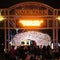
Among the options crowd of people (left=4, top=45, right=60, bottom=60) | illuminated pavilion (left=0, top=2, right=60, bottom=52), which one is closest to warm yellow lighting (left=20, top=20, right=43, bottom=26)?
illuminated pavilion (left=0, top=2, right=60, bottom=52)

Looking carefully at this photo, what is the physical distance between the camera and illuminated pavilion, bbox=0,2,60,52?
77.9 ft

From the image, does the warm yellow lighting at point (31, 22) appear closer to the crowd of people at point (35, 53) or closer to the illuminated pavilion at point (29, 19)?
the illuminated pavilion at point (29, 19)

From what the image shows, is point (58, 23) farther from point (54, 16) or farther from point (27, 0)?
point (27, 0)

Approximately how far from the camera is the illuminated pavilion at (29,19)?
23734mm

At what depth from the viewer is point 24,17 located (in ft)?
78.5

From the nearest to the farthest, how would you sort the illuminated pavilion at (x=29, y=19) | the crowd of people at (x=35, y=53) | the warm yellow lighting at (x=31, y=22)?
the crowd of people at (x=35, y=53) < the illuminated pavilion at (x=29, y=19) < the warm yellow lighting at (x=31, y=22)

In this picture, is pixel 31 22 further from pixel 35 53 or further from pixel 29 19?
pixel 35 53

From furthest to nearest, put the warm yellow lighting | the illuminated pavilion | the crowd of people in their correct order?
the warm yellow lighting < the illuminated pavilion < the crowd of people

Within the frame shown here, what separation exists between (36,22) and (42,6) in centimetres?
129

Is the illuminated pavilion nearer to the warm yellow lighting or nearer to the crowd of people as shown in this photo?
the warm yellow lighting

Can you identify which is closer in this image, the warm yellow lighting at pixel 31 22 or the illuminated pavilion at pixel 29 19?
the illuminated pavilion at pixel 29 19

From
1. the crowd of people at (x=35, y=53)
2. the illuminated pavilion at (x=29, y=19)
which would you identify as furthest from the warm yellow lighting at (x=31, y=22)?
the crowd of people at (x=35, y=53)

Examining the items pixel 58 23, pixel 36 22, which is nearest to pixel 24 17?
pixel 36 22

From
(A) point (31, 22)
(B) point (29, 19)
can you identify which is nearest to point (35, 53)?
(A) point (31, 22)
